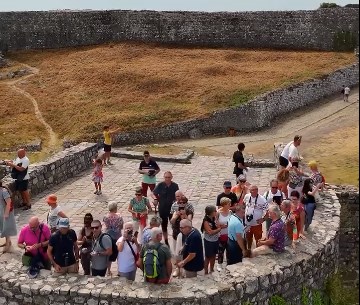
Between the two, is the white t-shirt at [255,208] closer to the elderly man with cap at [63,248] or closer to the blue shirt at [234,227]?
the blue shirt at [234,227]

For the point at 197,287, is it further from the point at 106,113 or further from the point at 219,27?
the point at 219,27

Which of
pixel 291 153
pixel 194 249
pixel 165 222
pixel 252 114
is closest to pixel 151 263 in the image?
pixel 194 249

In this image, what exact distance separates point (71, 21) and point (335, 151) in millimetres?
30355

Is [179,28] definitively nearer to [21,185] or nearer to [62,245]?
[21,185]

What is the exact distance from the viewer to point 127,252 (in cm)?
916

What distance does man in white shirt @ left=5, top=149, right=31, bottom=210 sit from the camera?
13766mm

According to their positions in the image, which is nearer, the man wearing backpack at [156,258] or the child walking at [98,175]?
the man wearing backpack at [156,258]

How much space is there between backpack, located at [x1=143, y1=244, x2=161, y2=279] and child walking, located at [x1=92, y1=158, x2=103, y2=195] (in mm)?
6289

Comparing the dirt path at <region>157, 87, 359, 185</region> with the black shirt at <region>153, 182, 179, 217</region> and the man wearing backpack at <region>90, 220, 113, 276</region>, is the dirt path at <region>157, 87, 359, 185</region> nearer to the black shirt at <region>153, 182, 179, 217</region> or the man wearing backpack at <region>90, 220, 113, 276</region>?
the black shirt at <region>153, 182, 179, 217</region>

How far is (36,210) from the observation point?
14.2 metres

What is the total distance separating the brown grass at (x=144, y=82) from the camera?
29688 millimetres

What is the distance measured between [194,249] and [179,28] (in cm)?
3845

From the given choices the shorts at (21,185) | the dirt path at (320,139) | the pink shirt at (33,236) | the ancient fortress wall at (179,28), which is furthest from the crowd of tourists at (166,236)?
the ancient fortress wall at (179,28)

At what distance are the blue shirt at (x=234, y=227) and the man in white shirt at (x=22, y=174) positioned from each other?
6192 mm
